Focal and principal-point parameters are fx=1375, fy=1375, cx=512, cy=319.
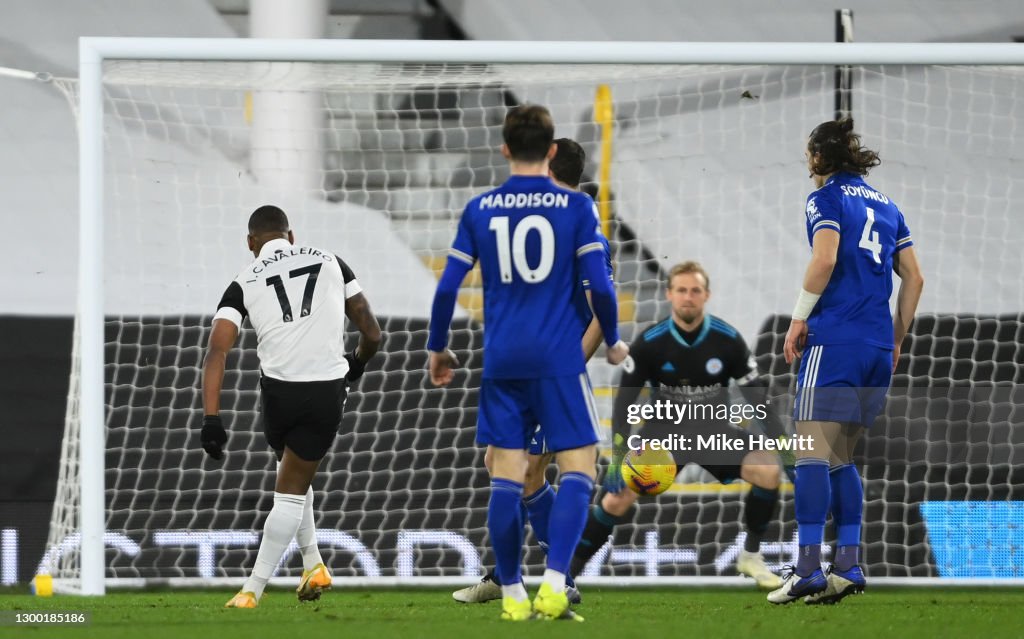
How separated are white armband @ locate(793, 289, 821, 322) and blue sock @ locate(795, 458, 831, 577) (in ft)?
1.60

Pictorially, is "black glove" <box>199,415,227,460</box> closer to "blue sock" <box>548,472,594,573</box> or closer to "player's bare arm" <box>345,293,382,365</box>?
"player's bare arm" <box>345,293,382,365</box>

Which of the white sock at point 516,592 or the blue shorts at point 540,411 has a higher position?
the blue shorts at point 540,411

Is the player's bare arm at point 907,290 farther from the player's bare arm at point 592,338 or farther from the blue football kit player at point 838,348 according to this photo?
the player's bare arm at point 592,338

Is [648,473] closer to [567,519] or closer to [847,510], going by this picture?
[847,510]

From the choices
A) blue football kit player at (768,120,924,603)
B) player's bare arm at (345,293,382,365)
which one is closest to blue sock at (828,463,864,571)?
blue football kit player at (768,120,924,603)

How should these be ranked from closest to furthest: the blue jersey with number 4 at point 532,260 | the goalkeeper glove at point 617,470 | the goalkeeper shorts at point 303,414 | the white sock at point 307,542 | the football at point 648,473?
1. the blue jersey with number 4 at point 532,260
2. the goalkeeper shorts at point 303,414
3. the white sock at point 307,542
4. the football at point 648,473
5. the goalkeeper glove at point 617,470

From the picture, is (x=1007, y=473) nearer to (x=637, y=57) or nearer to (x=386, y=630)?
(x=637, y=57)

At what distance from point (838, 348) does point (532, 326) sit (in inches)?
49.4

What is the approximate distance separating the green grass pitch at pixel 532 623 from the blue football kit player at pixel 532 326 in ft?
0.89

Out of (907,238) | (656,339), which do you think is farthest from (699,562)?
(907,238)

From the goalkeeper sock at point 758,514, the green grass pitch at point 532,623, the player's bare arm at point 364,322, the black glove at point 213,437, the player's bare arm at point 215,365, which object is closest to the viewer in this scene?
the green grass pitch at point 532,623

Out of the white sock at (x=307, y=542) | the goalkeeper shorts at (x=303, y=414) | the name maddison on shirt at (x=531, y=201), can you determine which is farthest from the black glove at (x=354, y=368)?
the name maddison on shirt at (x=531, y=201)

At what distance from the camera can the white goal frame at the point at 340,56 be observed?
5426 mm

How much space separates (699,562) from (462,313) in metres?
1.84
